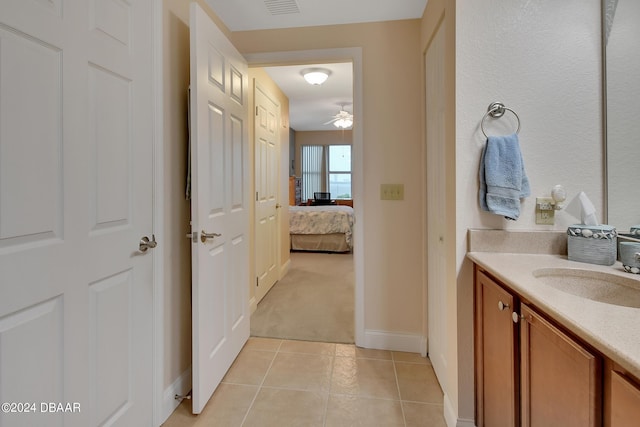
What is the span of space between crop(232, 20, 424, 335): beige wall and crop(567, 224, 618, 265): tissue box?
3.33ft

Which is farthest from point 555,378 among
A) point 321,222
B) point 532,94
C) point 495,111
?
point 321,222

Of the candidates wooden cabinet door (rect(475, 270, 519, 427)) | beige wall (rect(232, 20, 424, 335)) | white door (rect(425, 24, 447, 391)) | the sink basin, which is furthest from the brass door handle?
beige wall (rect(232, 20, 424, 335))

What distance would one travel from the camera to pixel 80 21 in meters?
1.04

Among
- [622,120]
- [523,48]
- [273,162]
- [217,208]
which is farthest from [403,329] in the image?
[273,162]

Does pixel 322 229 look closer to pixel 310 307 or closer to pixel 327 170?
pixel 310 307

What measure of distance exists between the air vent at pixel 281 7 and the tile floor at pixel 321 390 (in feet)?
7.66

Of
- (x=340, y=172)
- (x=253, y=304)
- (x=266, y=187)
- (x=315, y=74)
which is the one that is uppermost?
(x=315, y=74)

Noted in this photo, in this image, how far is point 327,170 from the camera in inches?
342

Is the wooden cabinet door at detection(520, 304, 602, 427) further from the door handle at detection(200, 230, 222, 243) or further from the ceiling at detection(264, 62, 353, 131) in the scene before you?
the ceiling at detection(264, 62, 353, 131)

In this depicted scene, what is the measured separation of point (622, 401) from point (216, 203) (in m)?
1.70

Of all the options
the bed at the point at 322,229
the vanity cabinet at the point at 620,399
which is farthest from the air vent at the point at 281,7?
the bed at the point at 322,229

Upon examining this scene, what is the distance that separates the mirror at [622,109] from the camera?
1.21 meters

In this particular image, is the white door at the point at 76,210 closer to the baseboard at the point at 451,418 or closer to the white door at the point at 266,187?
the baseboard at the point at 451,418

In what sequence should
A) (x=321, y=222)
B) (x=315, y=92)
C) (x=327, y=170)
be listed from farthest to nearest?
(x=327, y=170), (x=321, y=222), (x=315, y=92)
